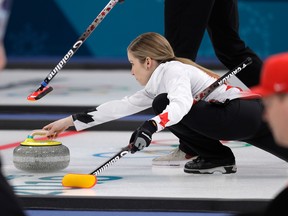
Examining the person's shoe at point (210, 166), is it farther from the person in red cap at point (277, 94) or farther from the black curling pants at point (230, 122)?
the person in red cap at point (277, 94)

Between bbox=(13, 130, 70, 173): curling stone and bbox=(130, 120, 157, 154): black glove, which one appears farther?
bbox=(13, 130, 70, 173): curling stone

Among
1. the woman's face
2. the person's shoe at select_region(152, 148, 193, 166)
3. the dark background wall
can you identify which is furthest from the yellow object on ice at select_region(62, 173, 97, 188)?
the dark background wall

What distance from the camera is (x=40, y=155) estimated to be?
3.63 metres

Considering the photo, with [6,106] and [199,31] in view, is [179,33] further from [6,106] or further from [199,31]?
[6,106]

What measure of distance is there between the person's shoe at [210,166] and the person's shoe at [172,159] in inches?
8.6

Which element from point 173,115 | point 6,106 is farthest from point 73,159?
point 6,106

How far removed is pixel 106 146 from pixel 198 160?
1003mm

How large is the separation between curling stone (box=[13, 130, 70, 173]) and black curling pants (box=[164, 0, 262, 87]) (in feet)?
2.30

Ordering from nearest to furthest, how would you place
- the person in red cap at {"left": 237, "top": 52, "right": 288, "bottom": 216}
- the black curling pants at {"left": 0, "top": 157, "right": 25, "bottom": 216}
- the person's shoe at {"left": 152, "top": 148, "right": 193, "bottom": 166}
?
1. the person in red cap at {"left": 237, "top": 52, "right": 288, "bottom": 216}
2. the black curling pants at {"left": 0, "top": 157, "right": 25, "bottom": 216}
3. the person's shoe at {"left": 152, "top": 148, "right": 193, "bottom": 166}

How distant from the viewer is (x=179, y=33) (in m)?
4.02

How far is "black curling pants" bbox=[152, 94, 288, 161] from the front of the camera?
3502mm

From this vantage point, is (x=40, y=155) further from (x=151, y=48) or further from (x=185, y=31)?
(x=185, y=31)

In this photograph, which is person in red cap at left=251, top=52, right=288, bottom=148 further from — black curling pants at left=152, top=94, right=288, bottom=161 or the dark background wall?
the dark background wall

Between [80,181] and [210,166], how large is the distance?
61 centimetres
